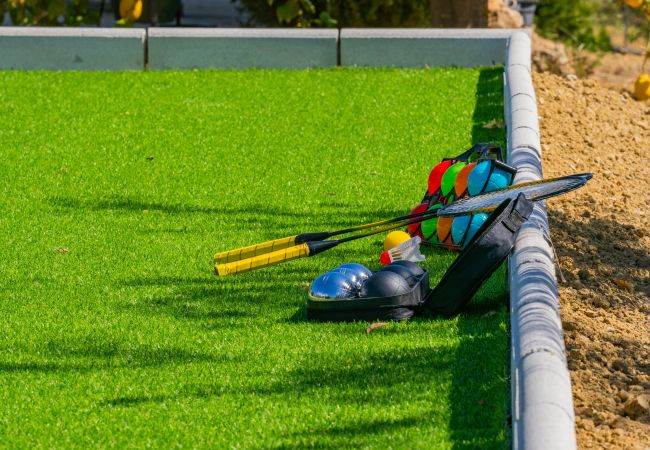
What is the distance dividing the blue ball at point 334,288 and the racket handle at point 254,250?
74 centimetres

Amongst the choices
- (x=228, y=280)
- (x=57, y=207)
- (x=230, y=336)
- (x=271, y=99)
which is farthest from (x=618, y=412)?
(x=271, y=99)

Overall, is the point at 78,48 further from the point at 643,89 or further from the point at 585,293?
the point at 585,293

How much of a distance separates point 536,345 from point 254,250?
2.15m

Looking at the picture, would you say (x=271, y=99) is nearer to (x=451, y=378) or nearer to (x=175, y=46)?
(x=175, y=46)

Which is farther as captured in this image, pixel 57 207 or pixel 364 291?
pixel 57 207

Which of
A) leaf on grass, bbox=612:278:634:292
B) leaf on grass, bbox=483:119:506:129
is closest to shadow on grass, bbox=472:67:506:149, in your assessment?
leaf on grass, bbox=483:119:506:129

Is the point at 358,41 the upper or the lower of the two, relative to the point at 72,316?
upper

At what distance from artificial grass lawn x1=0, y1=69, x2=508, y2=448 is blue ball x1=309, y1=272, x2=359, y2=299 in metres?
0.14

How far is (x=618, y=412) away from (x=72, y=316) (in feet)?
8.63

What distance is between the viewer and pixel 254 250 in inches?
244

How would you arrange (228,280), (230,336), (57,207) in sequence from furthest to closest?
(57,207), (228,280), (230,336)

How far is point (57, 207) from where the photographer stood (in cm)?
748

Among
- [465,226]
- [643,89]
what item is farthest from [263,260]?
[643,89]

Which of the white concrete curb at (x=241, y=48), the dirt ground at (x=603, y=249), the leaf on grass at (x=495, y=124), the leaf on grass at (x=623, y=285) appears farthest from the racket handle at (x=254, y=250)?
the white concrete curb at (x=241, y=48)
